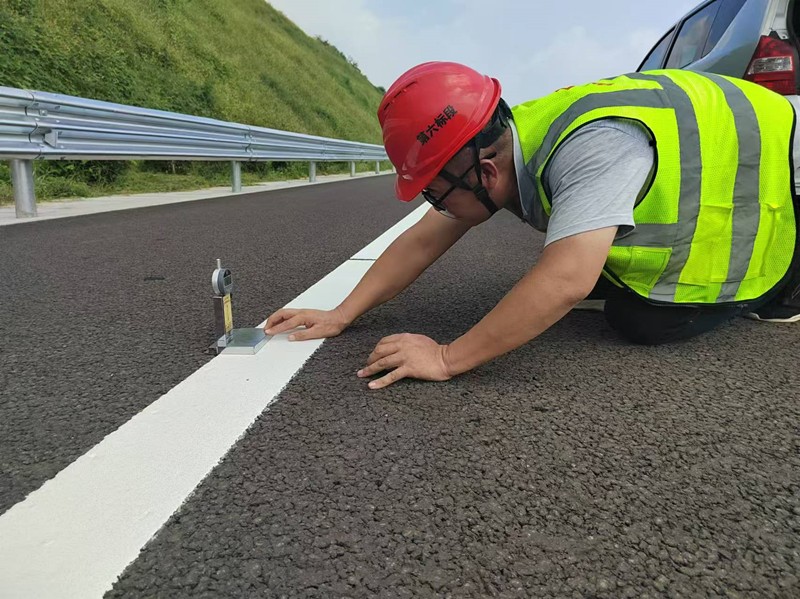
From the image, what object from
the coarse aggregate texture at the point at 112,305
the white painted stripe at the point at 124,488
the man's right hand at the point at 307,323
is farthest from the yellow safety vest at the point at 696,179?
the coarse aggregate texture at the point at 112,305

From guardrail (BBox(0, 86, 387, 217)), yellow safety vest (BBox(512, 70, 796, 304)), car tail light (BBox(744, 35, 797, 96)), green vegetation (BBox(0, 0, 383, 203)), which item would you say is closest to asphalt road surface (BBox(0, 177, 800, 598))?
yellow safety vest (BBox(512, 70, 796, 304))

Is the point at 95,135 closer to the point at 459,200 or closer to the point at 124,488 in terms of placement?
the point at 459,200

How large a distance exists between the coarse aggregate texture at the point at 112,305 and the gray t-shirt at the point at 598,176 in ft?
3.90

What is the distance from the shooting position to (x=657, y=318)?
2.05 meters

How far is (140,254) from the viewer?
11.8 feet

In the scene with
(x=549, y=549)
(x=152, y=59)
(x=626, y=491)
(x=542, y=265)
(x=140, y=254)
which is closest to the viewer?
(x=549, y=549)

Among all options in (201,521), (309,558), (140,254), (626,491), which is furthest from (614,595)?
(140,254)

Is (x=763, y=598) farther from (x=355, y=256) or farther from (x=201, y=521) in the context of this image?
(x=355, y=256)

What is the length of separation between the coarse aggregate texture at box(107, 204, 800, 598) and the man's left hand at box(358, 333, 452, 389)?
0.11 ft

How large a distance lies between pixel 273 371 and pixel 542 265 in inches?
33.7

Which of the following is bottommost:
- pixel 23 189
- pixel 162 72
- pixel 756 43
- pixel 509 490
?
pixel 509 490

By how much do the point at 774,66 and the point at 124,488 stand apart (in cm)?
324

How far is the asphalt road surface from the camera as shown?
101 centimetres

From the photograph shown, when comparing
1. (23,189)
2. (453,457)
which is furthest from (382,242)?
(23,189)
